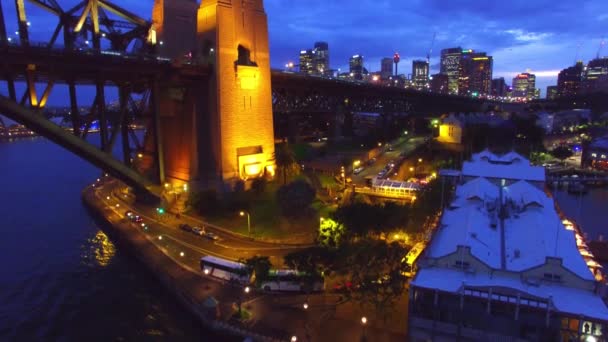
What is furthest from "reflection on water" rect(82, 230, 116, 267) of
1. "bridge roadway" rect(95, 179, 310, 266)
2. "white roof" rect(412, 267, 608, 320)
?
"white roof" rect(412, 267, 608, 320)

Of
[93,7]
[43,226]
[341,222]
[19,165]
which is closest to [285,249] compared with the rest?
[341,222]

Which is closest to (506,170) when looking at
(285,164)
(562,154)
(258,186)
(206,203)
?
(285,164)

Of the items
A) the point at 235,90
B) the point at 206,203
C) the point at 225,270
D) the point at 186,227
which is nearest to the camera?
the point at 225,270

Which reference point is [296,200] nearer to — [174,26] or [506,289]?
[506,289]

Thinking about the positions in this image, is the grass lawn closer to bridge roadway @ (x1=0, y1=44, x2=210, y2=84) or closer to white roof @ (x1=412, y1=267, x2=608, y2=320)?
bridge roadway @ (x1=0, y1=44, x2=210, y2=84)

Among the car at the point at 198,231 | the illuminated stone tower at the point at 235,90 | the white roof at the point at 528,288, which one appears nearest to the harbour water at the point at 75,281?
the car at the point at 198,231

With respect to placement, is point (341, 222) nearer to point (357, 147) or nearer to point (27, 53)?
point (27, 53)
